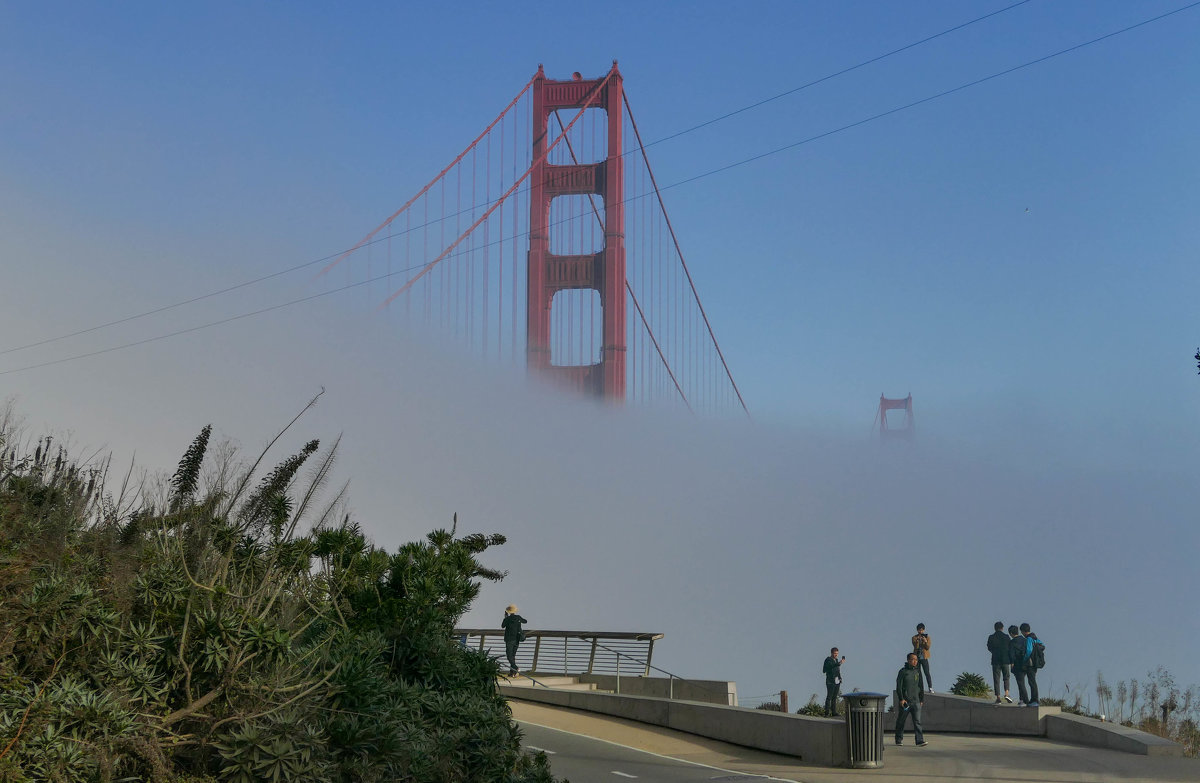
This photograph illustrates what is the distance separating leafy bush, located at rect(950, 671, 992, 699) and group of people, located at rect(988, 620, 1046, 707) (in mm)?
2399

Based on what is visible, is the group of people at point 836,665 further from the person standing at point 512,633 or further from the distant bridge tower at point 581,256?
the distant bridge tower at point 581,256

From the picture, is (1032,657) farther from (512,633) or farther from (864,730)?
(512,633)

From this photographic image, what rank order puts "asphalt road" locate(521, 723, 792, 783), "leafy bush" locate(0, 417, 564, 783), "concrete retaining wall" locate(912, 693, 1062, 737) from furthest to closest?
"concrete retaining wall" locate(912, 693, 1062, 737)
"asphalt road" locate(521, 723, 792, 783)
"leafy bush" locate(0, 417, 564, 783)

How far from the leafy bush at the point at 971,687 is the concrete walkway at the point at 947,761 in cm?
356

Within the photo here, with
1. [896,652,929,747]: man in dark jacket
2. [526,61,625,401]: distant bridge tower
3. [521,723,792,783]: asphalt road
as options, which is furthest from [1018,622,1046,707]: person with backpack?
[526,61,625,401]: distant bridge tower

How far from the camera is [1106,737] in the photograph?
1427 cm

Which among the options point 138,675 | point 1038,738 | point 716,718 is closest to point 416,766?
point 138,675

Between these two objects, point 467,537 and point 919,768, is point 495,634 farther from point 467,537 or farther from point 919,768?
point 467,537

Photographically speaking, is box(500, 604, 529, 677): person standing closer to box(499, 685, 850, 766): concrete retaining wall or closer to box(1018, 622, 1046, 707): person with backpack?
box(499, 685, 850, 766): concrete retaining wall

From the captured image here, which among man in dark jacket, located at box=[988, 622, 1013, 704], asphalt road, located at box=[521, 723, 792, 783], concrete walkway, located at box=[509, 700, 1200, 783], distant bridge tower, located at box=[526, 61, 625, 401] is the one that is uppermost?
distant bridge tower, located at box=[526, 61, 625, 401]

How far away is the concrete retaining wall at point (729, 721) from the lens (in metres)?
13.3

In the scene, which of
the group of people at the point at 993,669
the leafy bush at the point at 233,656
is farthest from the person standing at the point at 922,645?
the leafy bush at the point at 233,656

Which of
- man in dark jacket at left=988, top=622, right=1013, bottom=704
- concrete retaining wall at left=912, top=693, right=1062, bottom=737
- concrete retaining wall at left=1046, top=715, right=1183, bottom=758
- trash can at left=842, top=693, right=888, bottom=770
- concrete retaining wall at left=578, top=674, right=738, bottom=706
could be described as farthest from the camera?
concrete retaining wall at left=578, top=674, right=738, bottom=706

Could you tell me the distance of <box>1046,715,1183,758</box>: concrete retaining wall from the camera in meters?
13.4
